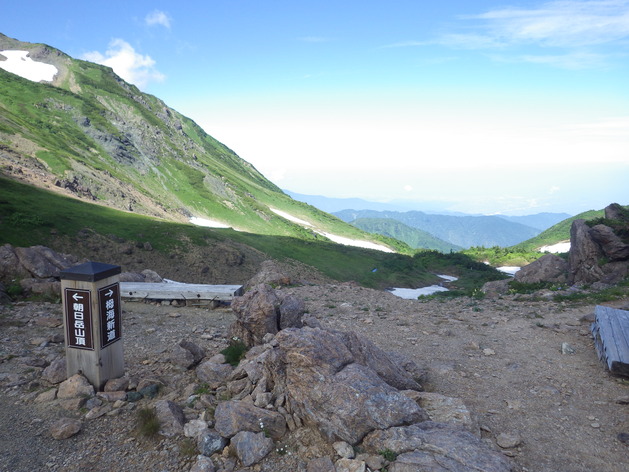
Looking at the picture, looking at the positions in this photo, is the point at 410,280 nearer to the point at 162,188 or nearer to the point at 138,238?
the point at 138,238

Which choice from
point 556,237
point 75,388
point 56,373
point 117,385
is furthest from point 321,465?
point 556,237

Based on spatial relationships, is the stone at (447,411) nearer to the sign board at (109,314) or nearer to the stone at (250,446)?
the stone at (250,446)

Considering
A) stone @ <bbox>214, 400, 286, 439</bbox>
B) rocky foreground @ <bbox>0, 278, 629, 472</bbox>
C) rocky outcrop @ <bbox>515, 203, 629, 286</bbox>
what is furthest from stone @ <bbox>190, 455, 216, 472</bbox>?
rocky outcrop @ <bbox>515, 203, 629, 286</bbox>

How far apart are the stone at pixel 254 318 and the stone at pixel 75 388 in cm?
470

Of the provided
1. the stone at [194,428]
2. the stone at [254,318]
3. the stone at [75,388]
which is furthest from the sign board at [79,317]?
the stone at [254,318]

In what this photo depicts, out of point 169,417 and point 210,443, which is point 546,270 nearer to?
point 210,443

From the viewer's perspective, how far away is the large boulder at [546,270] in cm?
3547

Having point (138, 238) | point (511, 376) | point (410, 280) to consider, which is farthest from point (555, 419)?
point (410, 280)

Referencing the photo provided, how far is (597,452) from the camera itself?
25.3ft

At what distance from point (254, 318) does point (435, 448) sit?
7.30 m

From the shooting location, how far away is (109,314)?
31.4ft

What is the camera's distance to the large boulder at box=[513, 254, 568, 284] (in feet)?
116

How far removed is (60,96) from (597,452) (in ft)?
449

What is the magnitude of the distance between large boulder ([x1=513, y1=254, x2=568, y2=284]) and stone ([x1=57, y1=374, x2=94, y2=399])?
3656 centimetres
